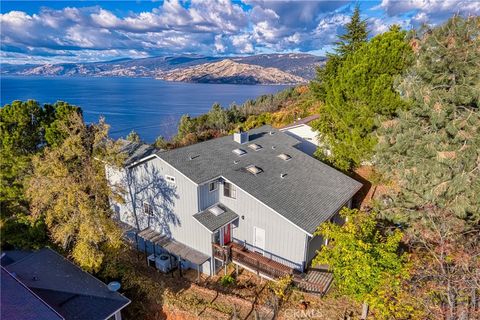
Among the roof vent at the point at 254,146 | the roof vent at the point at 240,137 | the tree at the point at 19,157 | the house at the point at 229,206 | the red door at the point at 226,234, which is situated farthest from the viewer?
the roof vent at the point at 240,137

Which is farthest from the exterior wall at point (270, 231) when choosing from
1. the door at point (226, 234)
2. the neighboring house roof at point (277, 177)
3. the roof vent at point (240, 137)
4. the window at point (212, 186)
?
the roof vent at point (240, 137)

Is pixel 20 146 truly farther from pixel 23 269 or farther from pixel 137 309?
pixel 137 309

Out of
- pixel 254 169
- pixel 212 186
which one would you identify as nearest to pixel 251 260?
pixel 212 186

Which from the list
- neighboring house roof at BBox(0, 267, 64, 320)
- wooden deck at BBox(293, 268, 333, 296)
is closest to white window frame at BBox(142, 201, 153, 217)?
neighboring house roof at BBox(0, 267, 64, 320)

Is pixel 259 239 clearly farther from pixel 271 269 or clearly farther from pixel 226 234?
pixel 226 234

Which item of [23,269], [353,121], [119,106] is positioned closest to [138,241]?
[23,269]

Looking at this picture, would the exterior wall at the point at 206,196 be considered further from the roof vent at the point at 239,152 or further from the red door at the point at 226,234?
the roof vent at the point at 239,152
